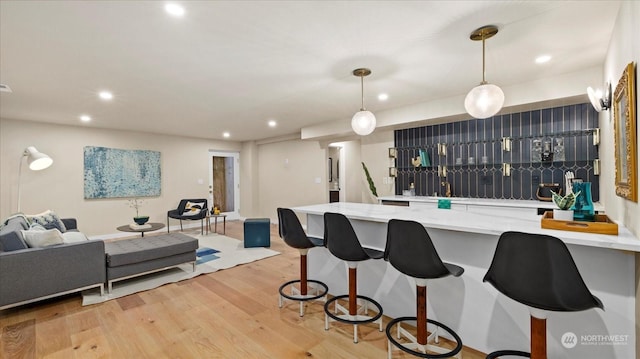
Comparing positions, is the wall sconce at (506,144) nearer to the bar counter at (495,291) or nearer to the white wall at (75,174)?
the bar counter at (495,291)

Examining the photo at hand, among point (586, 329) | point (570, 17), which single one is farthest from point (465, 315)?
point (570, 17)

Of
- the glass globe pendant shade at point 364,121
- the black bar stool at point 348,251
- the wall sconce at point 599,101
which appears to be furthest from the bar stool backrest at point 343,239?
the wall sconce at point 599,101

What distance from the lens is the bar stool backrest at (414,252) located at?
5.80 ft

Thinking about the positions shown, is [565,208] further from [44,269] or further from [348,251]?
[44,269]

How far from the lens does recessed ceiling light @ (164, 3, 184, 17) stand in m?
1.91

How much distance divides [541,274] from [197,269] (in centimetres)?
395

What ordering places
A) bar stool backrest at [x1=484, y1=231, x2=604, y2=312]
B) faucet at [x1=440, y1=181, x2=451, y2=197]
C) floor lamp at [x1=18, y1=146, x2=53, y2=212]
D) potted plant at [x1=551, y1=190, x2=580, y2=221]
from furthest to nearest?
faucet at [x1=440, y1=181, x2=451, y2=197], floor lamp at [x1=18, y1=146, x2=53, y2=212], potted plant at [x1=551, y1=190, x2=580, y2=221], bar stool backrest at [x1=484, y1=231, x2=604, y2=312]

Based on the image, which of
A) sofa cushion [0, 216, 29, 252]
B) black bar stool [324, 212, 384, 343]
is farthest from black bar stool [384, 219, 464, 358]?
sofa cushion [0, 216, 29, 252]

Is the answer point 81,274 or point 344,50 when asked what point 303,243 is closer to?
point 344,50

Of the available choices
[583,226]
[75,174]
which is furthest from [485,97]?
[75,174]

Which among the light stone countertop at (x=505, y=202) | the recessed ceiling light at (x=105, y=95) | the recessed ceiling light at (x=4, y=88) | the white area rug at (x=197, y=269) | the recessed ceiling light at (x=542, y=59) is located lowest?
the white area rug at (x=197, y=269)

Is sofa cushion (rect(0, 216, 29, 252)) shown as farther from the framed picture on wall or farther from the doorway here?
the doorway

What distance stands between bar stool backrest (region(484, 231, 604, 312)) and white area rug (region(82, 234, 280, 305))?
142 inches

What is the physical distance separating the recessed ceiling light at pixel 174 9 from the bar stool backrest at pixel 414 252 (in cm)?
199
